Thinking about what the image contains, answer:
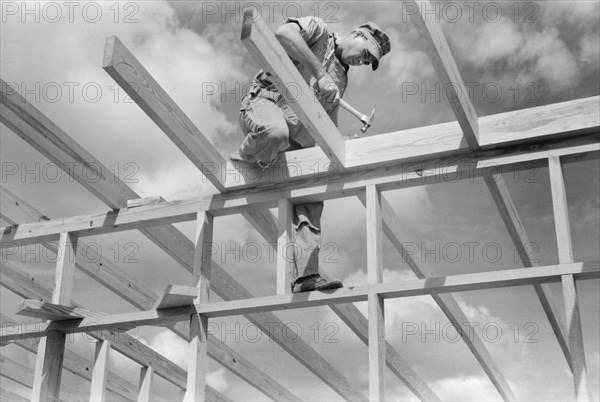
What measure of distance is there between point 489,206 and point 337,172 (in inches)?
56.9

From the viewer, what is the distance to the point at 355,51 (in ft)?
16.4

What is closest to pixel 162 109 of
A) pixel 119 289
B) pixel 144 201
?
pixel 144 201

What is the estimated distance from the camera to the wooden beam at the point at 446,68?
3.89m

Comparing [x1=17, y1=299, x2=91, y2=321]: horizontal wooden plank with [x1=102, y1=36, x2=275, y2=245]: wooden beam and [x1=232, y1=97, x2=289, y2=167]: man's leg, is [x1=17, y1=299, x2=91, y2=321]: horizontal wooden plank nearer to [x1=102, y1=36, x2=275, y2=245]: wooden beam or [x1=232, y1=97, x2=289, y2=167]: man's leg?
[x1=102, y1=36, x2=275, y2=245]: wooden beam

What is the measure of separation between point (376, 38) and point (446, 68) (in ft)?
2.80

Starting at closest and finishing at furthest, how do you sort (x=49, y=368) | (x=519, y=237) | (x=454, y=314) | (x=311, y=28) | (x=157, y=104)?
(x=157, y=104)
(x=311, y=28)
(x=49, y=368)
(x=519, y=237)
(x=454, y=314)

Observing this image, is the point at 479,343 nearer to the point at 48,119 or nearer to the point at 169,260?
the point at 169,260

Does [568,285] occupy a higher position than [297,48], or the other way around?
[297,48]

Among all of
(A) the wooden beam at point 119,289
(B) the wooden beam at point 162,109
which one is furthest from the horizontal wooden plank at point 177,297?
(A) the wooden beam at point 119,289

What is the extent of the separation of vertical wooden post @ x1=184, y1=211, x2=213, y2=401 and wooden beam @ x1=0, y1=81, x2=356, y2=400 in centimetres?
66

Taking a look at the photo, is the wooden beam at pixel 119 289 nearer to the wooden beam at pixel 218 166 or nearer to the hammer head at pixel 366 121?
the wooden beam at pixel 218 166

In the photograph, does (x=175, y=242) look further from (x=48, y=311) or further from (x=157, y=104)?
(x=157, y=104)

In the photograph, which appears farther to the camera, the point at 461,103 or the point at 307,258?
the point at 307,258

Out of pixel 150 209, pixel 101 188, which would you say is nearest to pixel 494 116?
pixel 150 209
